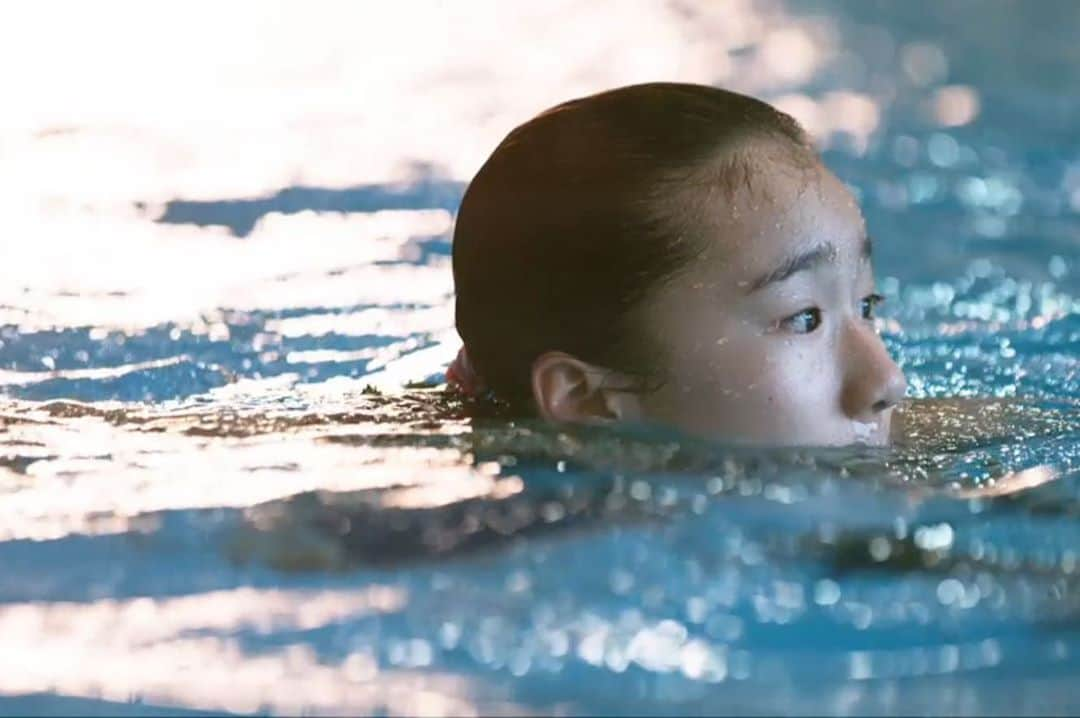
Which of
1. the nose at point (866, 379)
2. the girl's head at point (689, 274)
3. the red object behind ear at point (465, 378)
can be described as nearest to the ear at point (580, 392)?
the girl's head at point (689, 274)

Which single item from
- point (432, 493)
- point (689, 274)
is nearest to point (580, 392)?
point (689, 274)

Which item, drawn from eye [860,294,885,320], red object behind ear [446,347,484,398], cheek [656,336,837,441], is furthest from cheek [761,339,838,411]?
red object behind ear [446,347,484,398]

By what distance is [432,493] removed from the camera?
227 cm

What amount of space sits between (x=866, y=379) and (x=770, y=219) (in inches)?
9.5

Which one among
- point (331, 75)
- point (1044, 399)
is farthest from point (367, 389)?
point (331, 75)

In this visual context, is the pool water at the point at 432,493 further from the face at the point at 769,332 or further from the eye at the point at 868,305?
the eye at the point at 868,305

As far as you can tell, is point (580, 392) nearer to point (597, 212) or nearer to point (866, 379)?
point (597, 212)

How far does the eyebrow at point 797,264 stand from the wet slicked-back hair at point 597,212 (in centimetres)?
9

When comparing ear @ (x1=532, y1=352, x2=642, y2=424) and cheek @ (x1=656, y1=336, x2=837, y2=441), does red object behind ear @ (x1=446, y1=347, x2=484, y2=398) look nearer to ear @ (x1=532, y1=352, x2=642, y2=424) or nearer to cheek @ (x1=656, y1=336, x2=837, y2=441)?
ear @ (x1=532, y1=352, x2=642, y2=424)

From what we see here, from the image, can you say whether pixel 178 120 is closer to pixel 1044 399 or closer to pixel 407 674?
pixel 1044 399

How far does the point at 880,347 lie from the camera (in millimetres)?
2496

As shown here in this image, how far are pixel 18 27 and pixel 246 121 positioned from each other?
1707mm

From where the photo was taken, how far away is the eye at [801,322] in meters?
2.45

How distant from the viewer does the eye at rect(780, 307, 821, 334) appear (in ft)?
8.03
